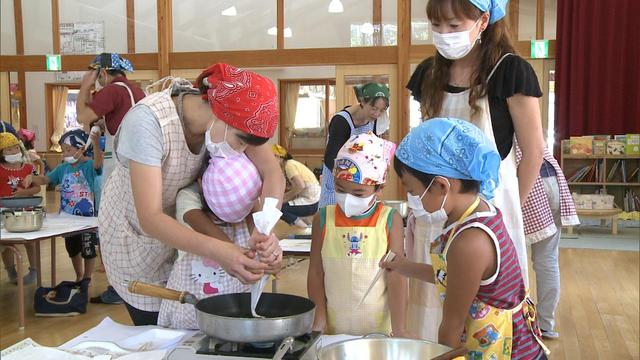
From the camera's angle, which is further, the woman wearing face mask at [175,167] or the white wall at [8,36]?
the white wall at [8,36]

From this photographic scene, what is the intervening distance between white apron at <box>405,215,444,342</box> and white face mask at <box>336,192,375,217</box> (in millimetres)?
199

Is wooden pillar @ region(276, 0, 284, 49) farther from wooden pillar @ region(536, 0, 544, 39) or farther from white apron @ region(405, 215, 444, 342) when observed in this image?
white apron @ region(405, 215, 444, 342)

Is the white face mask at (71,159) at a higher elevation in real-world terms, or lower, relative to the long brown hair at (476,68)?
lower

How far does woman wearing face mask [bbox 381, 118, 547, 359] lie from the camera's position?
4.24 ft

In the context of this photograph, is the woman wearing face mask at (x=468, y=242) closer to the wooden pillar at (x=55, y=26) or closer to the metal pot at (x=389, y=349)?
the metal pot at (x=389, y=349)

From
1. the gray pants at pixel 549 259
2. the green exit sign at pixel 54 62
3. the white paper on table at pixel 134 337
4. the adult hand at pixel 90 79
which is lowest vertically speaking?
the gray pants at pixel 549 259

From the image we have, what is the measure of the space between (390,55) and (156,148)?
24.2 feet

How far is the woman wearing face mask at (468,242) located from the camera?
129 cm

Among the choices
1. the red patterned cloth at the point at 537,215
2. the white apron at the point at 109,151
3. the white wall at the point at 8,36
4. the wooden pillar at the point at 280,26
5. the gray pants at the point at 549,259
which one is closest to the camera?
the red patterned cloth at the point at 537,215

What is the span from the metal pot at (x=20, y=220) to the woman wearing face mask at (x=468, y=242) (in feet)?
9.74

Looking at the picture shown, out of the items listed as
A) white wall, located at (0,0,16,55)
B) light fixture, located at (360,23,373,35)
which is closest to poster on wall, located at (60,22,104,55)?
white wall, located at (0,0,16,55)

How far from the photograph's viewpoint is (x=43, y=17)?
405 inches

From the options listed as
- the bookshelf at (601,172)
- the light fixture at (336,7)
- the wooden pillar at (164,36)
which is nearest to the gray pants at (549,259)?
the bookshelf at (601,172)

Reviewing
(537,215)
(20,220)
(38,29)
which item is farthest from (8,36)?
(537,215)
